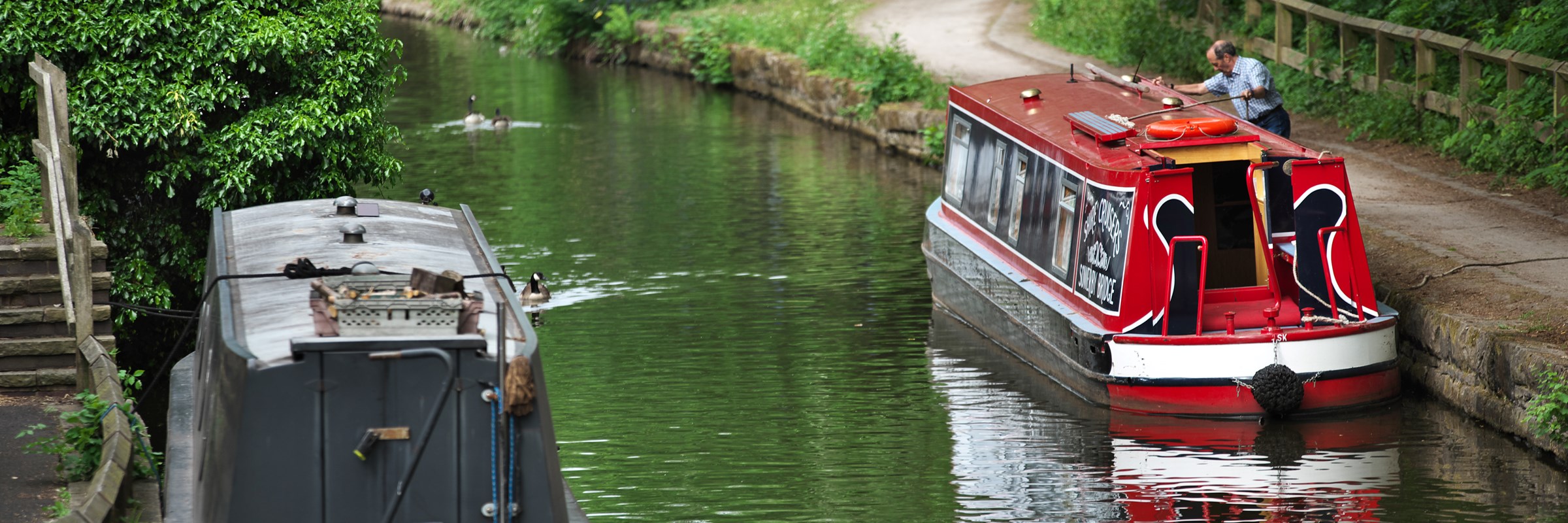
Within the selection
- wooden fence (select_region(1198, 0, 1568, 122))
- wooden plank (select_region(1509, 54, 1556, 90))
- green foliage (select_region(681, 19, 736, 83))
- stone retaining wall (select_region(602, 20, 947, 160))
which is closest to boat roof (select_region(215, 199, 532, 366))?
wooden plank (select_region(1509, 54, 1556, 90))

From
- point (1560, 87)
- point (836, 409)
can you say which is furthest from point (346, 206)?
point (1560, 87)

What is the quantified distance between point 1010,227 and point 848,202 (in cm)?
764

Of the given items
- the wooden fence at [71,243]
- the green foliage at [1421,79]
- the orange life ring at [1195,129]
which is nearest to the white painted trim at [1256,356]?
the orange life ring at [1195,129]

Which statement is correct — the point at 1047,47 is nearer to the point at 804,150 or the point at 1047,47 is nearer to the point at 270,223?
the point at 804,150

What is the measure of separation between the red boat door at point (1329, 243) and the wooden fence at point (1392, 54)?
4914 mm

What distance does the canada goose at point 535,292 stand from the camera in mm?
15695

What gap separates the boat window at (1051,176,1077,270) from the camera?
1297 centimetres

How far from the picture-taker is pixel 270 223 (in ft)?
31.4

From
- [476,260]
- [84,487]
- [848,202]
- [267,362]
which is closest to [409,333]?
[267,362]

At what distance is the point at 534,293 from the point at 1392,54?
10396 millimetres

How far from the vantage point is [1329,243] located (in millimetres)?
11883

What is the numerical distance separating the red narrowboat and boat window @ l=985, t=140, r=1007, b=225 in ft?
Answer: 2.98

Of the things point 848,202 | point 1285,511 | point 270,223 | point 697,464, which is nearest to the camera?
point 270,223

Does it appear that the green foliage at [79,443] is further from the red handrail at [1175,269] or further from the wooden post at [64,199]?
the red handrail at [1175,269]
